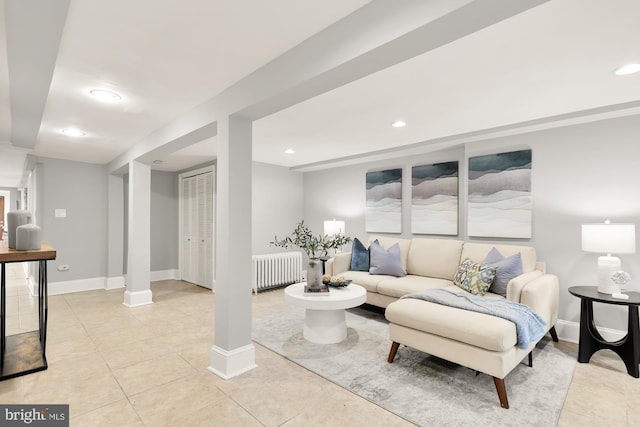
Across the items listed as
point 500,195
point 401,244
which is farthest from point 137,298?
point 500,195

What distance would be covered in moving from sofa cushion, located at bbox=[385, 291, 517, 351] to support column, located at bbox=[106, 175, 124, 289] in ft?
17.1

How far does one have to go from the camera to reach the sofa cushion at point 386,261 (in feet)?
13.7

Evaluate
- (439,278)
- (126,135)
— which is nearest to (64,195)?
(126,135)

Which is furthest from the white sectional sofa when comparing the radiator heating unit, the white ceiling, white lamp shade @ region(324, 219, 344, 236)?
the radiator heating unit

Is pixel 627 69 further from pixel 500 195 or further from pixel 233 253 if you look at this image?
pixel 233 253

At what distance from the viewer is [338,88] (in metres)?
Result: 2.60

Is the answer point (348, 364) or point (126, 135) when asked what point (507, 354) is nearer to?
point (348, 364)

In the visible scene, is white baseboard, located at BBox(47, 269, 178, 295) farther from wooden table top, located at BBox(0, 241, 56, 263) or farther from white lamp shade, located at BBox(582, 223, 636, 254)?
white lamp shade, located at BBox(582, 223, 636, 254)

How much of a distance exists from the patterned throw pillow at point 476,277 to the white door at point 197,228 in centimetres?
387

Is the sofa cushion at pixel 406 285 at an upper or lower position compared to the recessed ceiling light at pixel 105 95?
lower

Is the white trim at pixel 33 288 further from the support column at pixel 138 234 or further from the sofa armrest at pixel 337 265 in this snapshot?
the sofa armrest at pixel 337 265

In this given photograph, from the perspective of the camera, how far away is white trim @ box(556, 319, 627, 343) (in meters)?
3.06

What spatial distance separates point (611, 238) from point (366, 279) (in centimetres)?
241

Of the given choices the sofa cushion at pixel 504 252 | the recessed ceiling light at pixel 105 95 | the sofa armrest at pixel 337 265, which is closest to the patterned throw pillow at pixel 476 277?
the sofa cushion at pixel 504 252
